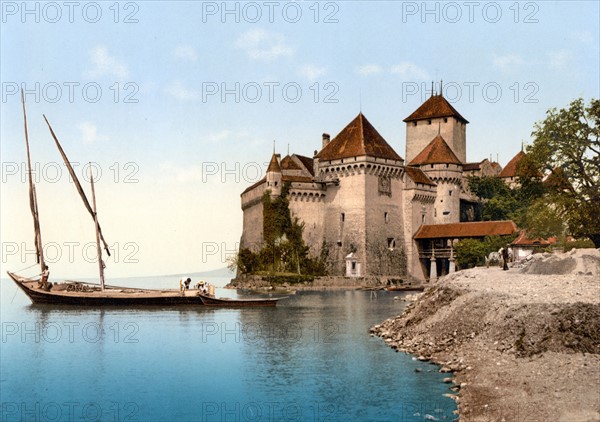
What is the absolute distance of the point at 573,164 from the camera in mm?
39094

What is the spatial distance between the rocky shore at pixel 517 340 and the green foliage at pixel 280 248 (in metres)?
37.5

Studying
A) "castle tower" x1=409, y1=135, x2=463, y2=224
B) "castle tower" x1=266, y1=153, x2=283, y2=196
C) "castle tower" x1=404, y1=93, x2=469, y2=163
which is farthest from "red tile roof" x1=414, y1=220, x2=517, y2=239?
"castle tower" x1=266, y1=153, x2=283, y2=196

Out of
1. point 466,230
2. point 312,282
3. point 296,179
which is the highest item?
point 296,179

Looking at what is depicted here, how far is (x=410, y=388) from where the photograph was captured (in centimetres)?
1903

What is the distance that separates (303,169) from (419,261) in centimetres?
1607

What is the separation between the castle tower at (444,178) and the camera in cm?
7706

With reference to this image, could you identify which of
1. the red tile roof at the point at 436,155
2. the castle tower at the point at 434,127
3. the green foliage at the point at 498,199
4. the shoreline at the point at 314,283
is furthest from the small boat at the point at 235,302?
the castle tower at the point at 434,127

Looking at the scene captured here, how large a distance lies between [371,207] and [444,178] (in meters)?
12.0

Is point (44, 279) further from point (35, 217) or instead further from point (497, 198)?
point (497, 198)

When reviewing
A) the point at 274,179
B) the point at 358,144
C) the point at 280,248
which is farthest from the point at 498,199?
the point at 280,248

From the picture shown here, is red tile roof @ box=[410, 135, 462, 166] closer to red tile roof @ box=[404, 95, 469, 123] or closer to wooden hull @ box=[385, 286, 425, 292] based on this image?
red tile roof @ box=[404, 95, 469, 123]

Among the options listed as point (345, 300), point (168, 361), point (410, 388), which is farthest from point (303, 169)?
point (410, 388)

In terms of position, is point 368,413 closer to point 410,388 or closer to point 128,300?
point 410,388

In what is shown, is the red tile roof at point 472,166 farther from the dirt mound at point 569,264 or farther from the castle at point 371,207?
the dirt mound at point 569,264
